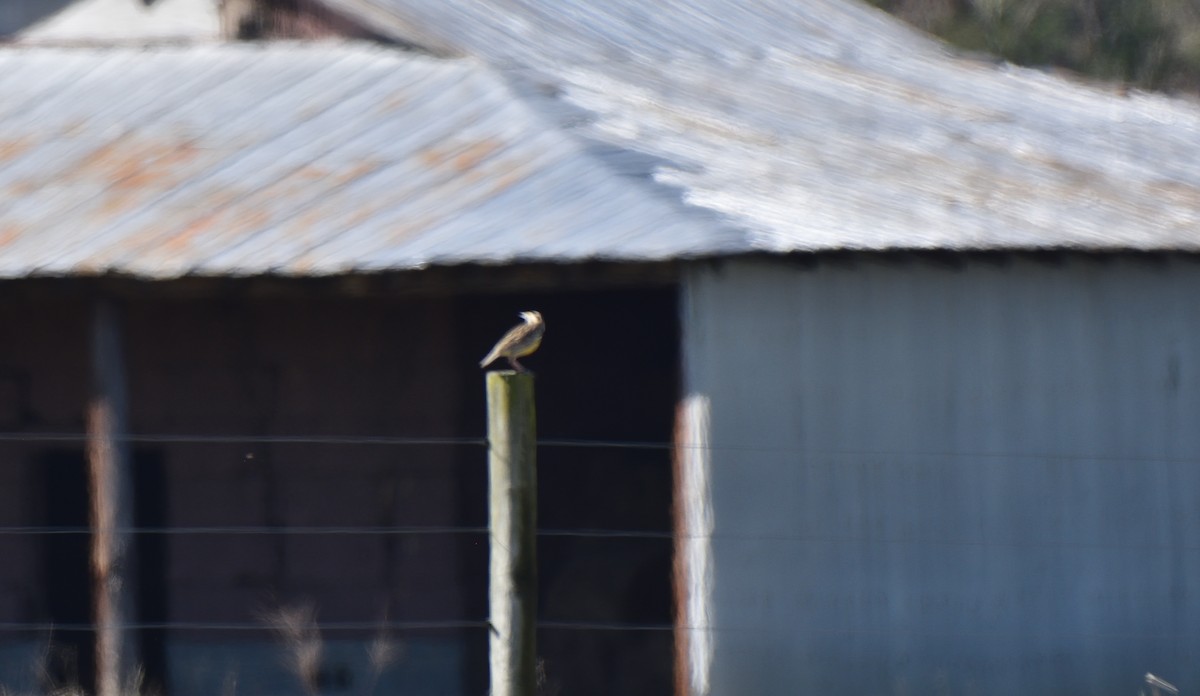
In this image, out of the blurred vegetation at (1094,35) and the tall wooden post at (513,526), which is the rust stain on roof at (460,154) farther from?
the blurred vegetation at (1094,35)

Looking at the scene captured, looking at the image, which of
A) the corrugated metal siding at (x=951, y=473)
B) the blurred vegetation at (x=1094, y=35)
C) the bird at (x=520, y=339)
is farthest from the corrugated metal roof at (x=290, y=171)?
the blurred vegetation at (x=1094, y=35)

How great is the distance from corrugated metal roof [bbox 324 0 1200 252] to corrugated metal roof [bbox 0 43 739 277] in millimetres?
363

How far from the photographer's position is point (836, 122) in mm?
10117

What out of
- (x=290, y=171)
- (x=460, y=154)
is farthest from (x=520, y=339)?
(x=290, y=171)

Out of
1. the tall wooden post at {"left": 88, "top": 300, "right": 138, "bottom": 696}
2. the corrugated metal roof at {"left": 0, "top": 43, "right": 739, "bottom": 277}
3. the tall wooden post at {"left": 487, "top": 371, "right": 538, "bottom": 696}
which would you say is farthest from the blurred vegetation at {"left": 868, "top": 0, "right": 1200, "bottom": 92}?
the tall wooden post at {"left": 487, "top": 371, "right": 538, "bottom": 696}

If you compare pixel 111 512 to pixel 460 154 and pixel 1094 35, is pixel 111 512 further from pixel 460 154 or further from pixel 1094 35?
pixel 1094 35

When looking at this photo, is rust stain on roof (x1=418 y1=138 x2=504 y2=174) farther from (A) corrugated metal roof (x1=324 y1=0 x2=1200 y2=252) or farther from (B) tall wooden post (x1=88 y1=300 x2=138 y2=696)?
(B) tall wooden post (x1=88 y1=300 x2=138 y2=696)

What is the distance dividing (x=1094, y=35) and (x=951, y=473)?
773 inches

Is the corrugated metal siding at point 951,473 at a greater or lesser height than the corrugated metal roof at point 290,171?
lesser

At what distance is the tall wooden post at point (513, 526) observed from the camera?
17.0 feet

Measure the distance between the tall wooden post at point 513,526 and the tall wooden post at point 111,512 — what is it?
3.57 metres

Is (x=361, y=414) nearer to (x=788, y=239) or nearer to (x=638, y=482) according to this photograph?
(x=638, y=482)

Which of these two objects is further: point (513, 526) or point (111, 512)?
point (111, 512)

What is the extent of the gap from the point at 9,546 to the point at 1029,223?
5438 millimetres
